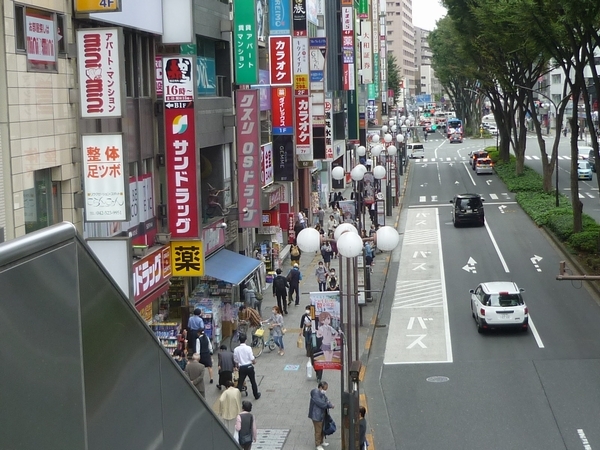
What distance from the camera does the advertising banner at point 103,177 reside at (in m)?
16.4

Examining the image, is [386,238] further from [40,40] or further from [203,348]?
[40,40]

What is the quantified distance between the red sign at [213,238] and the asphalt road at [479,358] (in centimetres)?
538

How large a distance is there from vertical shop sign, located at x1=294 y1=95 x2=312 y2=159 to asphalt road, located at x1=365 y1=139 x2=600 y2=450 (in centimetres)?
635

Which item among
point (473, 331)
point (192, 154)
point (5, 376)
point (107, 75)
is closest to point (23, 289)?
point (5, 376)

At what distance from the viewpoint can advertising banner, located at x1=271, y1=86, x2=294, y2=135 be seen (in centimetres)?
3412

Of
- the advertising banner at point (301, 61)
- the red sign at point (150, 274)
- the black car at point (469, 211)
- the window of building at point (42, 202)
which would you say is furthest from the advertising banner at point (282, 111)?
the window of building at point (42, 202)

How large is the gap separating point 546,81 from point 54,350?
6049 inches

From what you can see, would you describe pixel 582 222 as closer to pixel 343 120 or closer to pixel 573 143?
pixel 573 143

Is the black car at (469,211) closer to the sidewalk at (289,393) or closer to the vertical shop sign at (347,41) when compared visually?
the vertical shop sign at (347,41)

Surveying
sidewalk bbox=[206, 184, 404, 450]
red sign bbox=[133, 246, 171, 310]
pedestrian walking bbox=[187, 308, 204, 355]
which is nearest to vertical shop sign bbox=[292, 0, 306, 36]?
sidewalk bbox=[206, 184, 404, 450]

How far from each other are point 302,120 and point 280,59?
3.74m

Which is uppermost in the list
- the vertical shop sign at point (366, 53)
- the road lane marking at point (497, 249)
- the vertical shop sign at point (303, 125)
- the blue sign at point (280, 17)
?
the vertical shop sign at point (366, 53)

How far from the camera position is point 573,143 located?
40.7 m

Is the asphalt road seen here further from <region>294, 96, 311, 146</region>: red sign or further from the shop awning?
<region>294, 96, 311, 146</region>: red sign
